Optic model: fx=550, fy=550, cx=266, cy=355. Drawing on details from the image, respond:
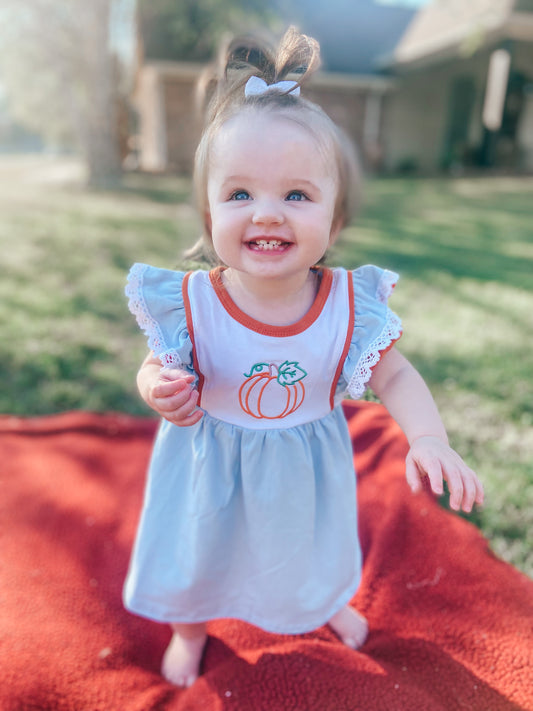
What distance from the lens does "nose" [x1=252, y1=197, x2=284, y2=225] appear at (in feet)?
3.30

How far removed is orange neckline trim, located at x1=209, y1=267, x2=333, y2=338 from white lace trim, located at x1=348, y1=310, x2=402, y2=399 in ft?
0.45

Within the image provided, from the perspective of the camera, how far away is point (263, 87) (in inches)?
41.1

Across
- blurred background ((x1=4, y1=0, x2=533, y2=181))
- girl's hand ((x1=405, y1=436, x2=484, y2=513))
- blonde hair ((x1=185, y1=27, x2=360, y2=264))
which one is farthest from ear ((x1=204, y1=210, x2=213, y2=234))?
blurred background ((x1=4, y1=0, x2=533, y2=181))

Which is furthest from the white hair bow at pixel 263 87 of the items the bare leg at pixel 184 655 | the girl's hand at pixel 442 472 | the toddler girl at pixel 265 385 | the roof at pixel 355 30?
the roof at pixel 355 30

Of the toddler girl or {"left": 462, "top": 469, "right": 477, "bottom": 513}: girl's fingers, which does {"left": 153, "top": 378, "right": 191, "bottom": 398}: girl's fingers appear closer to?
the toddler girl

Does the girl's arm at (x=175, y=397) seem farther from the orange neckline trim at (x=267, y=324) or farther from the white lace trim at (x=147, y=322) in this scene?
the orange neckline trim at (x=267, y=324)

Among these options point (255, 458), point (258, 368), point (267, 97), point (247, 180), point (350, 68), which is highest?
point (350, 68)

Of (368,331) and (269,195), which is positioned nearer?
(269,195)

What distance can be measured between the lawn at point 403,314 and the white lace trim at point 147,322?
A: 12.6 inches

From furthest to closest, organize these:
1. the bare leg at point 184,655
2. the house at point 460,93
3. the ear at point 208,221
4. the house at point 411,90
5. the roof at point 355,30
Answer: the roof at point 355,30 → the house at point 411,90 → the house at point 460,93 → the bare leg at point 184,655 → the ear at point 208,221

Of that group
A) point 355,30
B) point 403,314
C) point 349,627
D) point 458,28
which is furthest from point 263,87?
point 355,30

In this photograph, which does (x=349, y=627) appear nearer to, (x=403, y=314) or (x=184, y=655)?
(x=184, y=655)

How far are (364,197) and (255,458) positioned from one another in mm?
1281

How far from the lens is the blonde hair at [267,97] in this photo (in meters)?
1.04
